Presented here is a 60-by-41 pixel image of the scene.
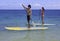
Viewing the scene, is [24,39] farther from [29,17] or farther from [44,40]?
[29,17]

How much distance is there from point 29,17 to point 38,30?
1.34 meters

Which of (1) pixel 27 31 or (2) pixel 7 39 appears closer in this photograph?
(2) pixel 7 39

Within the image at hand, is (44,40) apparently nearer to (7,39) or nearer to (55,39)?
(55,39)

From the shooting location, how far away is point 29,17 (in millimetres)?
15562

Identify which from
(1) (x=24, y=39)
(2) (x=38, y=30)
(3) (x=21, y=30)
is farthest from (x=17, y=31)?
(1) (x=24, y=39)

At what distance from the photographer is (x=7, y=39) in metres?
12.7

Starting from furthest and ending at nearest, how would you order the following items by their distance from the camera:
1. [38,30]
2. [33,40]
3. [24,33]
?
[38,30], [24,33], [33,40]

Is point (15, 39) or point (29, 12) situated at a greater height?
point (29, 12)

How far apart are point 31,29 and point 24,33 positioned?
83cm

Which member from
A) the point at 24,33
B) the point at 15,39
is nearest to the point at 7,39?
the point at 15,39

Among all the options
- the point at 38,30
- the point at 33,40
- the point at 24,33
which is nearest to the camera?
the point at 33,40

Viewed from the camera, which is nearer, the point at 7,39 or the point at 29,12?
the point at 7,39

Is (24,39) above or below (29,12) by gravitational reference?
below

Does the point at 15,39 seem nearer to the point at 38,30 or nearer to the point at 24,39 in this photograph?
the point at 24,39
